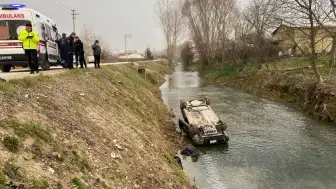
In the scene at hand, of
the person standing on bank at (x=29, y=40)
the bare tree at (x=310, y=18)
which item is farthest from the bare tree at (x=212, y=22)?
the person standing on bank at (x=29, y=40)

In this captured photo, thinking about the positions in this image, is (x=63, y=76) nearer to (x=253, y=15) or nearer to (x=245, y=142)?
(x=245, y=142)

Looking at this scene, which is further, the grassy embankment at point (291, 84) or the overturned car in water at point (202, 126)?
the grassy embankment at point (291, 84)

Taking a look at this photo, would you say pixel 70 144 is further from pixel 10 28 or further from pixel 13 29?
pixel 10 28

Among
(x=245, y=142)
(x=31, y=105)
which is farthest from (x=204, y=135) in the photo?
(x=31, y=105)

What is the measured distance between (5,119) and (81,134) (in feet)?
7.18

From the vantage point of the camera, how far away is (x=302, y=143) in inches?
635

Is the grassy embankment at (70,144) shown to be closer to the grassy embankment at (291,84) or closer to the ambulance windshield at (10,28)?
the ambulance windshield at (10,28)

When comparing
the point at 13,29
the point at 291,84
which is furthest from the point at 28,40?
the point at 291,84

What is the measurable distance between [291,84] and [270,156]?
52.8ft

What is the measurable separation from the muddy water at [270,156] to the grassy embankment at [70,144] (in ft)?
7.30

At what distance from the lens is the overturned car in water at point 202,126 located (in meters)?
15.9

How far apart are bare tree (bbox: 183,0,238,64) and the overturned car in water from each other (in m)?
36.9

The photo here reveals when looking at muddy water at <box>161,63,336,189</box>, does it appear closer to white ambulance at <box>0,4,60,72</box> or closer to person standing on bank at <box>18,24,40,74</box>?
person standing on bank at <box>18,24,40,74</box>

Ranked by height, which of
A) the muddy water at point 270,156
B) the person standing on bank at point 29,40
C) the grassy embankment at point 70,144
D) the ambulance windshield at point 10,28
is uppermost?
the ambulance windshield at point 10,28
